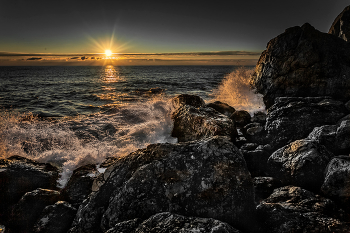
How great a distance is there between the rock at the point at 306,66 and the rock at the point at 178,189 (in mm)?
7882

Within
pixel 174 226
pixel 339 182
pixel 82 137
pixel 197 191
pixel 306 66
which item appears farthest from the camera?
pixel 306 66

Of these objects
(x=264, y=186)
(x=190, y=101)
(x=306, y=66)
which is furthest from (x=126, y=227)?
(x=306, y=66)

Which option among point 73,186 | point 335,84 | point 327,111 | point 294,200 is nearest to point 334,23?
point 335,84

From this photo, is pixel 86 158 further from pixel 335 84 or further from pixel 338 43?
pixel 338 43

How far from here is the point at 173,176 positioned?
3043 millimetres

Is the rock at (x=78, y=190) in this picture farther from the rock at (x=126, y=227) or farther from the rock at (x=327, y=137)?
the rock at (x=327, y=137)

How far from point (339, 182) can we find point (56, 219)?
5.14 meters

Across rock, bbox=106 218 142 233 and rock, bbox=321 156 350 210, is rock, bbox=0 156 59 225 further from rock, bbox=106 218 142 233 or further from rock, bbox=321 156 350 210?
rock, bbox=321 156 350 210

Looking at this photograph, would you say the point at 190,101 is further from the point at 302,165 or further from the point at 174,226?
the point at 174,226

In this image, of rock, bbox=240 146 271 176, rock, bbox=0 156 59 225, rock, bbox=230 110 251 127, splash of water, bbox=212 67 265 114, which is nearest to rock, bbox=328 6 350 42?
splash of water, bbox=212 67 265 114

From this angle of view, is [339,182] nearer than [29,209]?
Yes

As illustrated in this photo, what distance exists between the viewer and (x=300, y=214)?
2627mm

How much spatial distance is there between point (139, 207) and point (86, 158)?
163 inches

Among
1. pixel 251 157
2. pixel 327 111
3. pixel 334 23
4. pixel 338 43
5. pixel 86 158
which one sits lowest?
pixel 86 158
